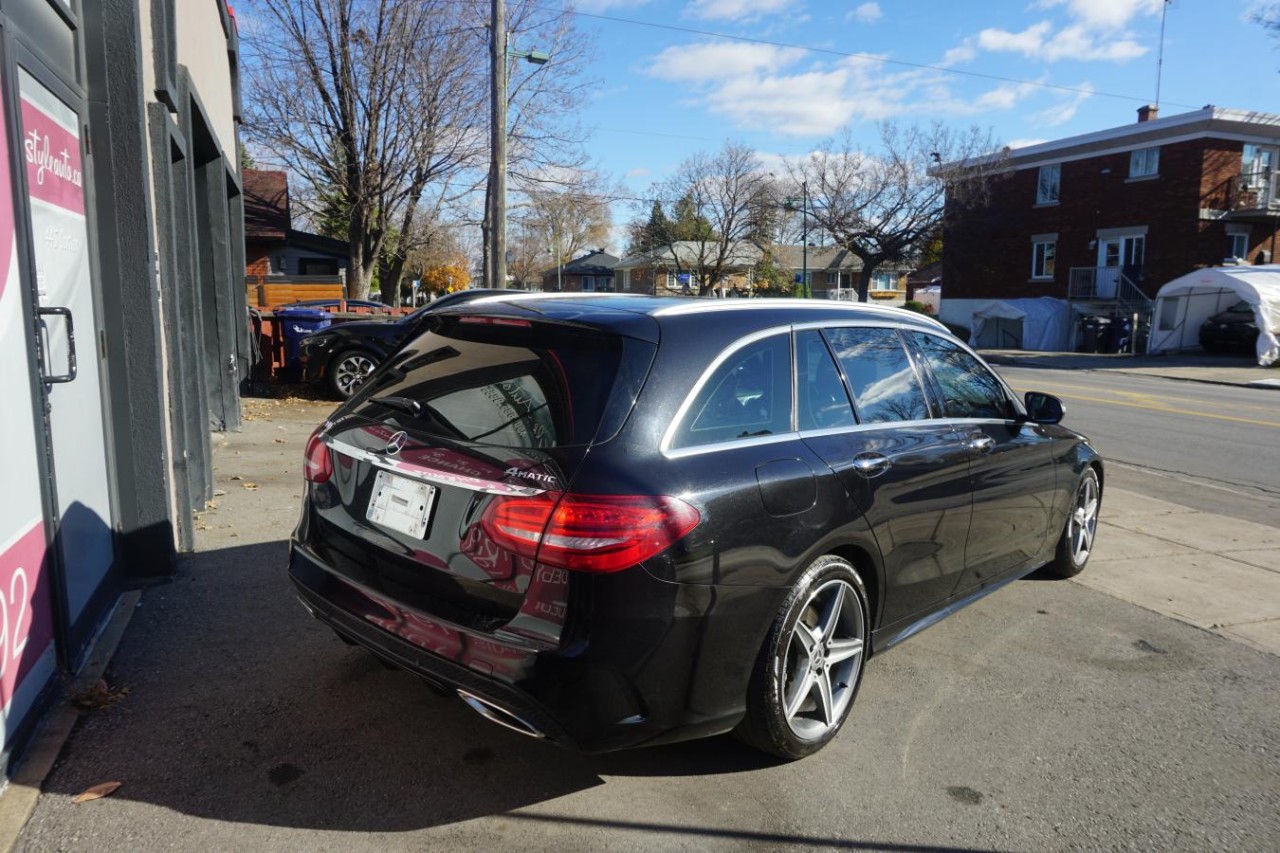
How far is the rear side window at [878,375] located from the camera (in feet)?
12.8

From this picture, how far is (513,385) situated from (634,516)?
27.8 inches

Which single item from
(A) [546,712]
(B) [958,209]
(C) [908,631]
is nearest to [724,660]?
(A) [546,712]

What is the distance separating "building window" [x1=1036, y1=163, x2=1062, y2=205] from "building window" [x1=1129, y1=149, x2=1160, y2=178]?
11.9ft

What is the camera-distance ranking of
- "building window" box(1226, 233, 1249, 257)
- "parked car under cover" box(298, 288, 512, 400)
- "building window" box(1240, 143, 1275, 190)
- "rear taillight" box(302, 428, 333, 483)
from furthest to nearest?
1. "building window" box(1226, 233, 1249, 257)
2. "building window" box(1240, 143, 1275, 190)
3. "parked car under cover" box(298, 288, 512, 400)
4. "rear taillight" box(302, 428, 333, 483)

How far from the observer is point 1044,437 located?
16.6ft

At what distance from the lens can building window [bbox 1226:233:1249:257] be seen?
33.7 meters

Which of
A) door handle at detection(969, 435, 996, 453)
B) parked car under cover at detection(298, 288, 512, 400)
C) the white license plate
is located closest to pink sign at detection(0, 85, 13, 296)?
the white license plate

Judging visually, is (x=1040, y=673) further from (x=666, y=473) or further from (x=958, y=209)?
(x=958, y=209)

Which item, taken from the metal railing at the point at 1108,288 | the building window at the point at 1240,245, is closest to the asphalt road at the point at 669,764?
the metal railing at the point at 1108,288

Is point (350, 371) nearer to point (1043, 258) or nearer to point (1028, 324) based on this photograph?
point (1028, 324)

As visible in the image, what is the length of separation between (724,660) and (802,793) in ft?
2.07

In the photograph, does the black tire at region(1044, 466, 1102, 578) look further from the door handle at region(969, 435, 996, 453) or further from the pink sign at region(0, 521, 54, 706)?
the pink sign at region(0, 521, 54, 706)

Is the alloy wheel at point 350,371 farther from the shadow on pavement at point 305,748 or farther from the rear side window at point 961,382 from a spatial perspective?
the rear side window at point 961,382

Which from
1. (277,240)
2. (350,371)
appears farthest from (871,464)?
(277,240)
